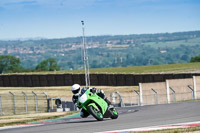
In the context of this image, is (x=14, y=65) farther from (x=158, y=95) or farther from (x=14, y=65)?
(x=158, y=95)

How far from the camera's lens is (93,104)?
45.9 ft

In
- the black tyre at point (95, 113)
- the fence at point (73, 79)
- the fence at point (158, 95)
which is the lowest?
the fence at point (73, 79)

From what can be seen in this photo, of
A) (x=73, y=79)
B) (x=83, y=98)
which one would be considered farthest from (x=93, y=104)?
(x=73, y=79)

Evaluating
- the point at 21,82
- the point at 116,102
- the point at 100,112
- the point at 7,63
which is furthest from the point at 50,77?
the point at 7,63

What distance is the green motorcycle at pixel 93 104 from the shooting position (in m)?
14.0

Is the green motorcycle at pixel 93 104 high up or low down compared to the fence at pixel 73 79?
up

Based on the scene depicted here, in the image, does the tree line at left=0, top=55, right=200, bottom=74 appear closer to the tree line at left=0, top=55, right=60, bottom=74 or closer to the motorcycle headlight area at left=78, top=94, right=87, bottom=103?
the tree line at left=0, top=55, right=60, bottom=74

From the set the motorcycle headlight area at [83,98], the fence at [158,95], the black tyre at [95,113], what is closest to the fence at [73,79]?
the fence at [158,95]

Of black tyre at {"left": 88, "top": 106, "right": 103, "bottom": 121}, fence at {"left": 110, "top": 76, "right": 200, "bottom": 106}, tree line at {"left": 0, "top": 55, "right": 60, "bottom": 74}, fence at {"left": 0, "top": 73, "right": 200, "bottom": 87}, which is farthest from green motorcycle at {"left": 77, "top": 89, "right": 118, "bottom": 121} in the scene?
tree line at {"left": 0, "top": 55, "right": 60, "bottom": 74}

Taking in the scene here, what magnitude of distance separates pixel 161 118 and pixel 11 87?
49.7 m

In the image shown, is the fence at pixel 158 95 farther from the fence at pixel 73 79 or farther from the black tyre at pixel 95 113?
the fence at pixel 73 79

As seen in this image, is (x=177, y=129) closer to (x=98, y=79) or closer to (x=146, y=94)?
(x=146, y=94)

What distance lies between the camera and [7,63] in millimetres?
129250

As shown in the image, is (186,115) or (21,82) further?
(21,82)
